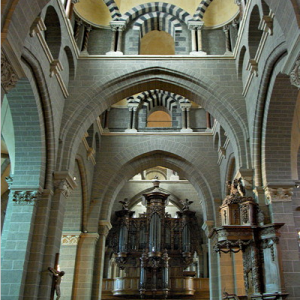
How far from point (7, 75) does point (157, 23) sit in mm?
8903

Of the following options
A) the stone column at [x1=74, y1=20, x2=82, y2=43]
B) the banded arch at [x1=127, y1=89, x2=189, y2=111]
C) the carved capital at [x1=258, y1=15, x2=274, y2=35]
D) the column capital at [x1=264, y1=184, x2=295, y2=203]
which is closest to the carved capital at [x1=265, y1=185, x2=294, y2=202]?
the column capital at [x1=264, y1=184, x2=295, y2=203]

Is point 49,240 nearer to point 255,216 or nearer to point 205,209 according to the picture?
point 255,216

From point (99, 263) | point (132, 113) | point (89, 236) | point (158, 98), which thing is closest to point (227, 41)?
point (158, 98)

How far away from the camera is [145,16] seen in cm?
1328

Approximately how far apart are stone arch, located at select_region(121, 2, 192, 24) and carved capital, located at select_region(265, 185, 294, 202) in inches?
271

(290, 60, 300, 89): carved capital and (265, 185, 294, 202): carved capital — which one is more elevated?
(290, 60, 300, 89): carved capital

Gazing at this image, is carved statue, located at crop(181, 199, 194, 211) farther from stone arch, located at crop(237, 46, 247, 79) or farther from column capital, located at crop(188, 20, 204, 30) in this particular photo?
column capital, located at crop(188, 20, 204, 30)

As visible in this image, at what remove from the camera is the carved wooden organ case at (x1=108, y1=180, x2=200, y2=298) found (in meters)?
16.5

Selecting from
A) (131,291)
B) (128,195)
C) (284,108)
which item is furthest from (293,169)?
(128,195)

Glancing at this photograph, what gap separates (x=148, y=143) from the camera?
15.0 m

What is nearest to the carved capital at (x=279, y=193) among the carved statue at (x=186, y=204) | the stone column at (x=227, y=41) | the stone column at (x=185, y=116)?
the stone column at (x=227, y=41)

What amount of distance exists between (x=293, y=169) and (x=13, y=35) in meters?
6.79

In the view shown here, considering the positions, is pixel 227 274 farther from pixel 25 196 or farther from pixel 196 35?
pixel 196 35

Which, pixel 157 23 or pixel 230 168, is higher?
pixel 157 23
